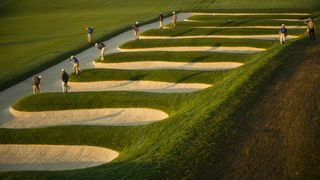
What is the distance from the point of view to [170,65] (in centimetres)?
4794

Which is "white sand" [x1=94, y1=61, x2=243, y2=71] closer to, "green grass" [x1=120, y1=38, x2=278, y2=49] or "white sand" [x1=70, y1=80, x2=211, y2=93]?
"white sand" [x1=70, y1=80, x2=211, y2=93]

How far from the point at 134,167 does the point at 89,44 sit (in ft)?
133

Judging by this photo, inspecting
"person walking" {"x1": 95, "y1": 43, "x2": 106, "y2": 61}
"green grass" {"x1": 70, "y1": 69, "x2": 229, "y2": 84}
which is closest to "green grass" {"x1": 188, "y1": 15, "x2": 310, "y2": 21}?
"person walking" {"x1": 95, "y1": 43, "x2": 106, "y2": 61}

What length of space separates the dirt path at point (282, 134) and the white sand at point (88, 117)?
9.20 metres

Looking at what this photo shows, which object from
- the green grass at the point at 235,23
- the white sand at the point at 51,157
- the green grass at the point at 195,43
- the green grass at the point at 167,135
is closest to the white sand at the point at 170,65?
the green grass at the point at 195,43

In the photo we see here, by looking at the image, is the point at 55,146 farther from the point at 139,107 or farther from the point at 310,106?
the point at 310,106

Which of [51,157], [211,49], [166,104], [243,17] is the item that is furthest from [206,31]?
[51,157]

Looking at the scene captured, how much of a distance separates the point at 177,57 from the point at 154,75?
7310mm

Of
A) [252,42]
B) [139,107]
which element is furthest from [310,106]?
[252,42]

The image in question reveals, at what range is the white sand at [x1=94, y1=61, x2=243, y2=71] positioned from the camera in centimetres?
4584

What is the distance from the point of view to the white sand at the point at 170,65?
4584 cm

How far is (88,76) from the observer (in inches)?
1741

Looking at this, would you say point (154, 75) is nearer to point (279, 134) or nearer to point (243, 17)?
point (279, 134)

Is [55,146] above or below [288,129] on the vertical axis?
below
